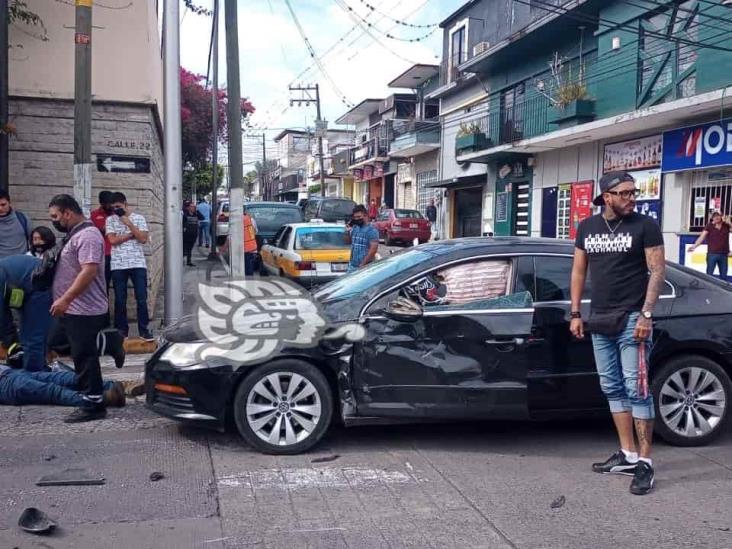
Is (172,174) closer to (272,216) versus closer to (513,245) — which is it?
(513,245)

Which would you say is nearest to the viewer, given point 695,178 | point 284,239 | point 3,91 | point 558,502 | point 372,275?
point 558,502

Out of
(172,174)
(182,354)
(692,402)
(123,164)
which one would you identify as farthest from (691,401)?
(123,164)

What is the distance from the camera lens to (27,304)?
613 cm

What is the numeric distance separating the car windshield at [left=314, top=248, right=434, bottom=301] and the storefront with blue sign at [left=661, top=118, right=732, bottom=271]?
12.2 meters

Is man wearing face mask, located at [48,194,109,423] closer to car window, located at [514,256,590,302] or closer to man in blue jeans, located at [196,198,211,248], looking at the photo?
car window, located at [514,256,590,302]

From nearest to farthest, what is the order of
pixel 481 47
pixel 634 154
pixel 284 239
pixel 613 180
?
pixel 613 180 < pixel 284 239 < pixel 634 154 < pixel 481 47

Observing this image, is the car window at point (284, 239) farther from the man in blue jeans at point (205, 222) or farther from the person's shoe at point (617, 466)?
the man in blue jeans at point (205, 222)

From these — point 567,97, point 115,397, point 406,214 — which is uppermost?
point 567,97

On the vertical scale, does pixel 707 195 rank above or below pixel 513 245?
above

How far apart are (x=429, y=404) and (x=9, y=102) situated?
7514 millimetres

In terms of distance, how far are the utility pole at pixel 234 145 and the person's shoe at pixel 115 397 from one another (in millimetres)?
4851

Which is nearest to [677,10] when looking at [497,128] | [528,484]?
[497,128]

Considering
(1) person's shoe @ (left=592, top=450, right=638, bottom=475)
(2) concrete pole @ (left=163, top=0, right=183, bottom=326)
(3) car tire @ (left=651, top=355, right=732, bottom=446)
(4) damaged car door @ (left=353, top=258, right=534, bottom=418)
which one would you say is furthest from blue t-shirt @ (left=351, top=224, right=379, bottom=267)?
(1) person's shoe @ (left=592, top=450, right=638, bottom=475)

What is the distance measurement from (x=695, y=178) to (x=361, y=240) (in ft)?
34.7
